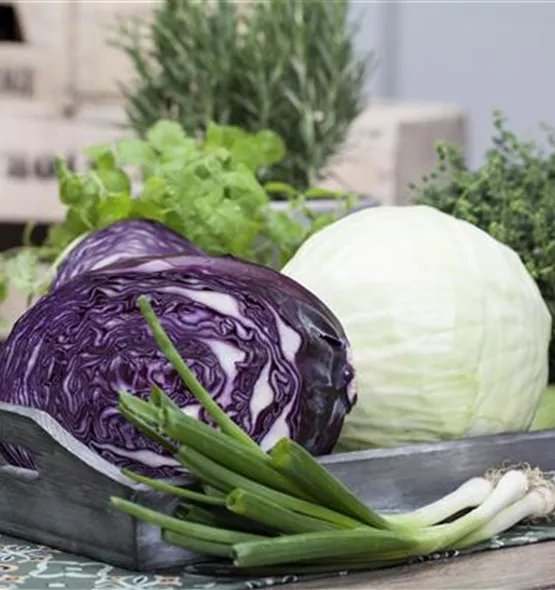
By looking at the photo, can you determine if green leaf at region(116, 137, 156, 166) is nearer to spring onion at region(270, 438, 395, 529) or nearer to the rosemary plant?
the rosemary plant

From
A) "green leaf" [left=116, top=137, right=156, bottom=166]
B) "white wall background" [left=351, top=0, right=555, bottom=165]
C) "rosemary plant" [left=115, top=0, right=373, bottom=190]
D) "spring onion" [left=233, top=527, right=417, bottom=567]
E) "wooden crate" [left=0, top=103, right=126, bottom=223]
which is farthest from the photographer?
"white wall background" [left=351, top=0, right=555, bottom=165]

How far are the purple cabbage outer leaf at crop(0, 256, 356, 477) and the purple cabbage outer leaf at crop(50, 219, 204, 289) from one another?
150 mm

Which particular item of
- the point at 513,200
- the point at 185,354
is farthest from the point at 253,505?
the point at 513,200

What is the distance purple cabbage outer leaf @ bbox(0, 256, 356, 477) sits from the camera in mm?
813

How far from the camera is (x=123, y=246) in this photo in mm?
1028

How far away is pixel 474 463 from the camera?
89cm

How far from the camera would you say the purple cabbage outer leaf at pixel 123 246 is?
1021mm

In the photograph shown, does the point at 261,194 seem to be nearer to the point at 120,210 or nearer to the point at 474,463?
the point at 120,210

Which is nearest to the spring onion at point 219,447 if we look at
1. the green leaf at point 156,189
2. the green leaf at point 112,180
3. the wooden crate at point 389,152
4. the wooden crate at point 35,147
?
the green leaf at point 156,189

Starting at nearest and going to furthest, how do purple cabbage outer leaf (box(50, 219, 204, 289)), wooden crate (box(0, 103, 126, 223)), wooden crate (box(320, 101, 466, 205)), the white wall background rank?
purple cabbage outer leaf (box(50, 219, 204, 289))
wooden crate (box(320, 101, 466, 205))
wooden crate (box(0, 103, 126, 223))
the white wall background

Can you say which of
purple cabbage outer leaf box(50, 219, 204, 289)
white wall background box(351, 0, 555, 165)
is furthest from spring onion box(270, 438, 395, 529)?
white wall background box(351, 0, 555, 165)

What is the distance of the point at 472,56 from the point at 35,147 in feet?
3.73

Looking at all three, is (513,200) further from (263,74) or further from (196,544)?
(263,74)

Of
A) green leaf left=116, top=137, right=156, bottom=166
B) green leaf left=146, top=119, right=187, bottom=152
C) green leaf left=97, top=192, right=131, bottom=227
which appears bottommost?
green leaf left=97, top=192, right=131, bottom=227
